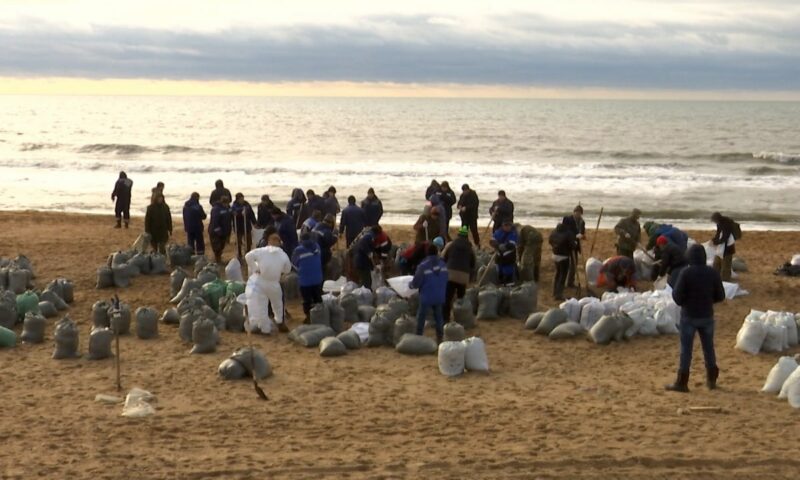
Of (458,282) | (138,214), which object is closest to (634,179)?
(138,214)

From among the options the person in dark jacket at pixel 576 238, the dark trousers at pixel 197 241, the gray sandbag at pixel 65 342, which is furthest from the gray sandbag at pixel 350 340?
the dark trousers at pixel 197 241

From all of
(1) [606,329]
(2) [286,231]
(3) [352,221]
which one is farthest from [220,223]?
(1) [606,329]

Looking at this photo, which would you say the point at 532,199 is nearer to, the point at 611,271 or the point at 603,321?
the point at 611,271

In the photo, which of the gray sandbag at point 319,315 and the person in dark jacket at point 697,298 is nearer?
the person in dark jacket at point 697,298

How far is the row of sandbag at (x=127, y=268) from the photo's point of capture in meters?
15.5

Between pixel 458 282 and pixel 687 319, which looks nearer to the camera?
pixel 687 319

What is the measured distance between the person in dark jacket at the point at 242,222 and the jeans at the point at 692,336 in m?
8.51

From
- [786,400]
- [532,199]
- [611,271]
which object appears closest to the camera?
[786,400]

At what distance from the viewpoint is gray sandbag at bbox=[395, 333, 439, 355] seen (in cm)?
1160

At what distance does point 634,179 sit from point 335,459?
115 ft

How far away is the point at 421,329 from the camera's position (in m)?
12.1

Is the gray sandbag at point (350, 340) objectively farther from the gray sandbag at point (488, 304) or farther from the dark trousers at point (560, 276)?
the dark trousers at point (560, 276)

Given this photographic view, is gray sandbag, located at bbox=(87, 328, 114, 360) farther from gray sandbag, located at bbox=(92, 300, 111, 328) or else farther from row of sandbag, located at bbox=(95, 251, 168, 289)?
row of sandbag, located at bbox=(95, 251, 168, 289)

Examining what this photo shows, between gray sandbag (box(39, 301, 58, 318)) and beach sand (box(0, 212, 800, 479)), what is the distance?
736mm
